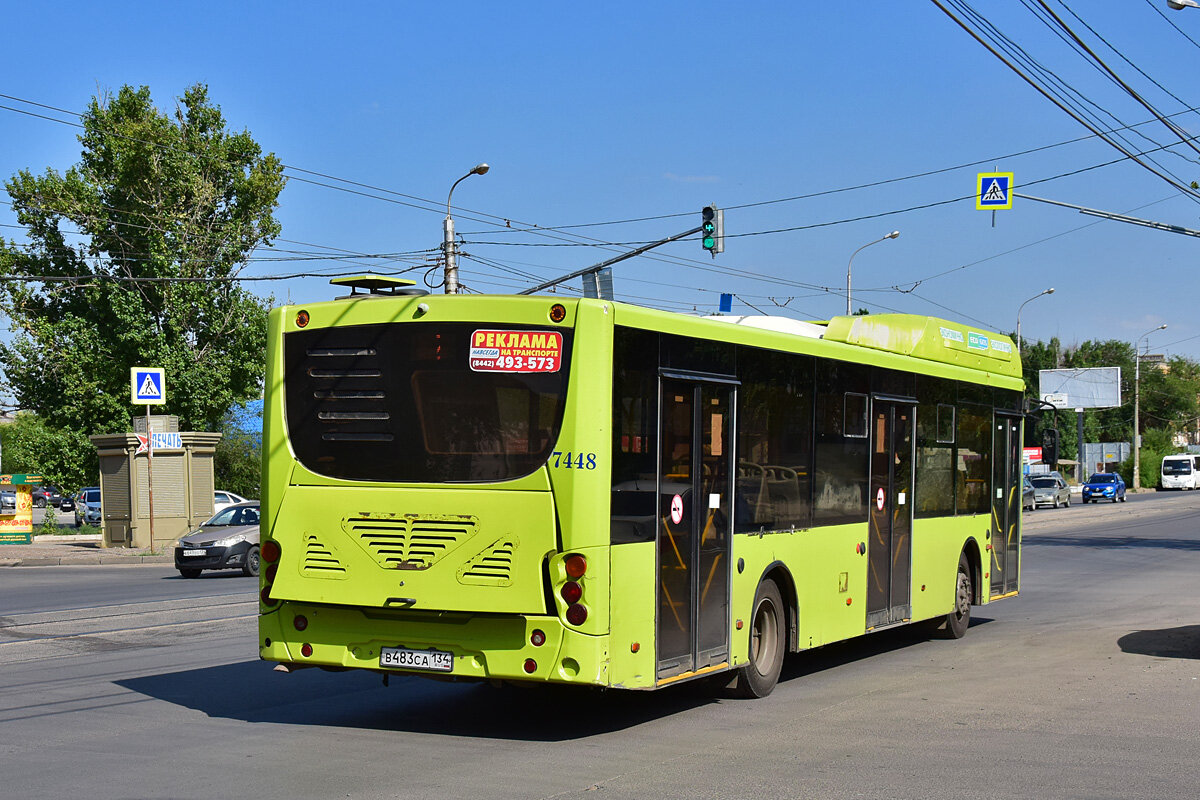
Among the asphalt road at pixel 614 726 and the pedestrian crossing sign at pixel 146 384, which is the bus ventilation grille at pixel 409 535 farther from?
the pedestrian crossing sign at pixel 146 384

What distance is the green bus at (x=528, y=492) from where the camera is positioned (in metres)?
8.15

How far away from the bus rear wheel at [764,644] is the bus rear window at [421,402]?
271 centimetres

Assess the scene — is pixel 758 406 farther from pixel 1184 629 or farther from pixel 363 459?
pixel 1184 629

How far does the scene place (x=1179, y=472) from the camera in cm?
8850

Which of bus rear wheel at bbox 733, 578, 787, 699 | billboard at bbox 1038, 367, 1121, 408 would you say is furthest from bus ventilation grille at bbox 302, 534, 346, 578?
billboard at bbox 1038, 367, 1121, 408

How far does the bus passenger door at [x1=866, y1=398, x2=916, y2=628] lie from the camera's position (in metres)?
12.2

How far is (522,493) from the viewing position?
26.8 feet

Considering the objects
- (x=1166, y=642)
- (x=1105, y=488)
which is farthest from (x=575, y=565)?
(x=1105, y=488)

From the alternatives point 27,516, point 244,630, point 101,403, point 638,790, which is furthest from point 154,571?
point 638,790

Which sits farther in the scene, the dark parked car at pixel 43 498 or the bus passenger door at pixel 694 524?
the dark parked car at pixel 43 498

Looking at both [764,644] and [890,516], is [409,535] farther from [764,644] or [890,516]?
[890,516]

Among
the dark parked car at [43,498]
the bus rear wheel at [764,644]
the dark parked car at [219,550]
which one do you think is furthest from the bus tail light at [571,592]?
the dark parked car at [43,498]

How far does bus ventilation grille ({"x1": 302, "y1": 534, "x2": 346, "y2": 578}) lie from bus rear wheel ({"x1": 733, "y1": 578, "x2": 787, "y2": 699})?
319 cm

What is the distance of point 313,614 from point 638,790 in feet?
9.53
